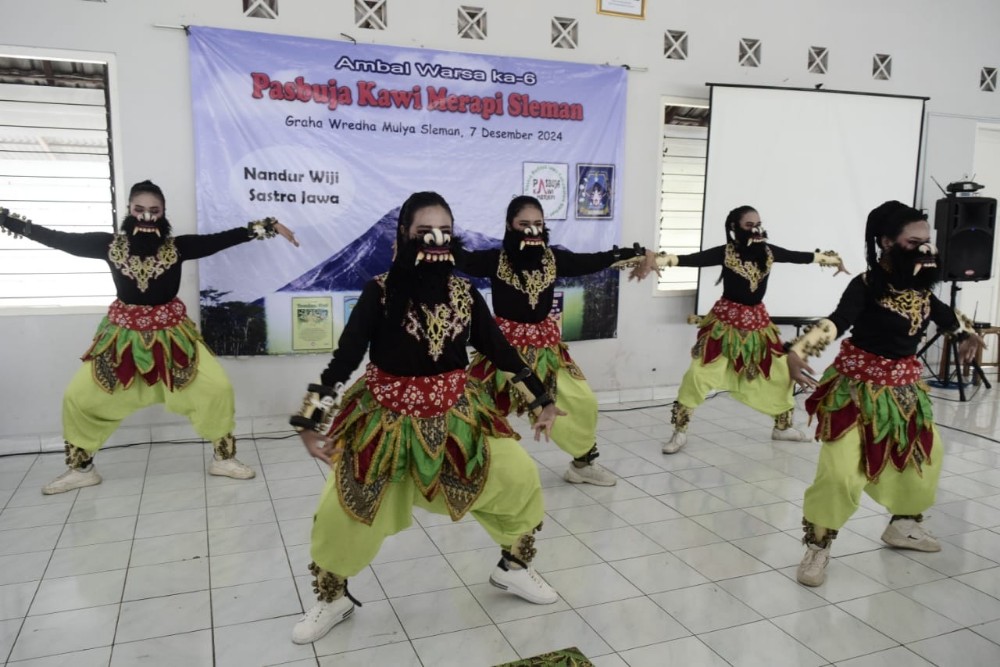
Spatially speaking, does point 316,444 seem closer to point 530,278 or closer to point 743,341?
point 530,278

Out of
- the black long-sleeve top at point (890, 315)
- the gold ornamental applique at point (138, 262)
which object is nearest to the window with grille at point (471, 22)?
the gold ornamental applique at point (138, 262)

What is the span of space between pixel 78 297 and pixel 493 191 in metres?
2.73

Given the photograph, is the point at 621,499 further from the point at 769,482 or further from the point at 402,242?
the point at 402,242

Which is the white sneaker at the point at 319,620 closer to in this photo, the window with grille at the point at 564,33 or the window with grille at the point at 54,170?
the window with grille at the point at 54,170

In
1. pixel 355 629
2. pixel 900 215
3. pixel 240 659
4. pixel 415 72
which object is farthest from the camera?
pixel 415 72

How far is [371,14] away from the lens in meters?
4.74

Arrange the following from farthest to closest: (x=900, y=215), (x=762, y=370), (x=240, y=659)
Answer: (x=762, y=370), (x=900, y=215), (x=240, y=659)

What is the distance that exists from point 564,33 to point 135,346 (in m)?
3.57

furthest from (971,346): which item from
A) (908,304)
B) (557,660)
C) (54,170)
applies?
(54,170)

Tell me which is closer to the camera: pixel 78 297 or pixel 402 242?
pixel 402 242

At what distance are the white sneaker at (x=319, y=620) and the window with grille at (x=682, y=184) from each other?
3.99 metres

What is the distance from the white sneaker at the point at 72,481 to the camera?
374cm

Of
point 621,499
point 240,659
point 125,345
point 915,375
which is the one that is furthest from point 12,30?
point 915,375

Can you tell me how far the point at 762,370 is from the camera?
4.36m
